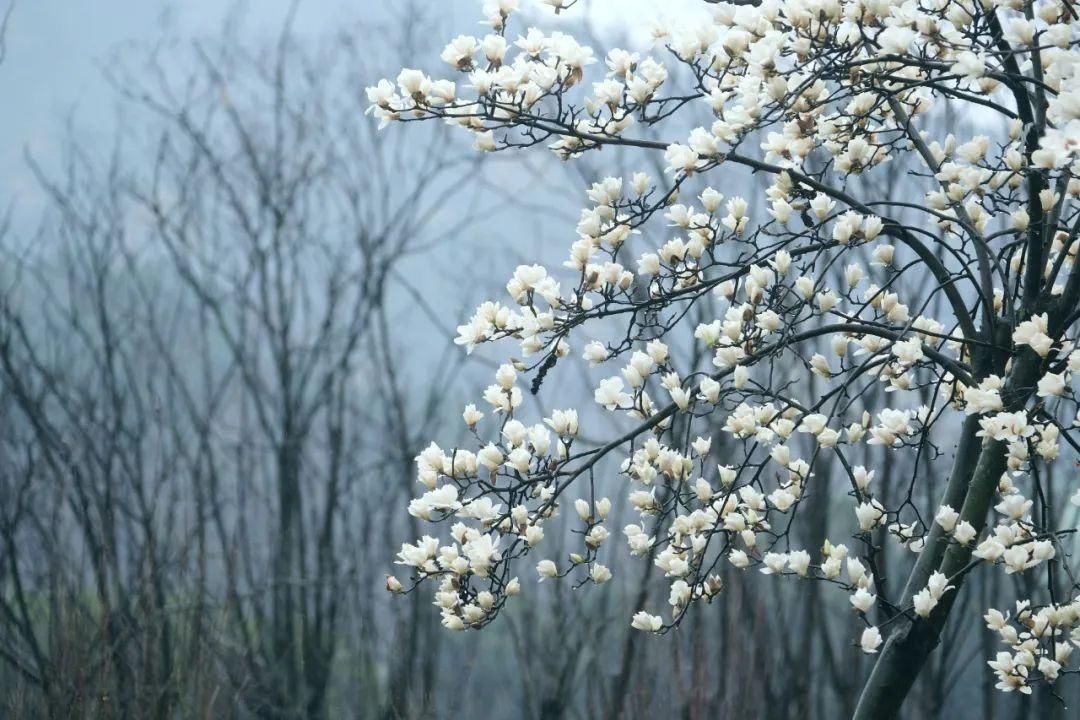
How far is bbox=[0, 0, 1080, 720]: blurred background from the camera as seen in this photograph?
492 cm

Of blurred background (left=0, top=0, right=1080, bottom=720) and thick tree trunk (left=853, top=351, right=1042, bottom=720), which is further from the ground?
blurred background (left=0, top=0, right=1080, bottom=720)

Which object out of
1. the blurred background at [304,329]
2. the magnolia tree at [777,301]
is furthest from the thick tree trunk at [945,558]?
the blurred background at [304,329]

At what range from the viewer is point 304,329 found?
5652mm

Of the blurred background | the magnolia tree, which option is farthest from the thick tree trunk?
the blurred background

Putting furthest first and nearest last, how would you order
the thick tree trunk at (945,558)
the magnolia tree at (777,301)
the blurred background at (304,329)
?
the blurred background at (304,329), the thick tree trunk at (945,558), the magnolia tree at (777,301)

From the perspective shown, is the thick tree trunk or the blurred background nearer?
the thick tree trunk

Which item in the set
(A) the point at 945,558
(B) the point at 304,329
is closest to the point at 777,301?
(A) the point at 945,558

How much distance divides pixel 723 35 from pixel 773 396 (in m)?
0.62

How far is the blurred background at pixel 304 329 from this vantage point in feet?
16.1

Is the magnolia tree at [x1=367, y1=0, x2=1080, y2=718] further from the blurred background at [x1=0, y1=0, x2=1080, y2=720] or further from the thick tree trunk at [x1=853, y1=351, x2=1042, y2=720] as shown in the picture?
the blurred background at [x1=0, y1=0, x2=1080, y2=720]

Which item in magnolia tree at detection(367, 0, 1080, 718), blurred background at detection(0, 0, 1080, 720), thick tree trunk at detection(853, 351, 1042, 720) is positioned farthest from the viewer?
blurred background at detection(0, 0, 1080, 720)

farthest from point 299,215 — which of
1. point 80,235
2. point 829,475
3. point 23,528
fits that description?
point 829,475

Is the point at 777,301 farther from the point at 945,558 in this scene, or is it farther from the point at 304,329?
the point at 304,329

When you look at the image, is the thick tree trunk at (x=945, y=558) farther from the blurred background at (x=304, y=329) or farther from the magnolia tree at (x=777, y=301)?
the blurred background at (x=304, y=329)
